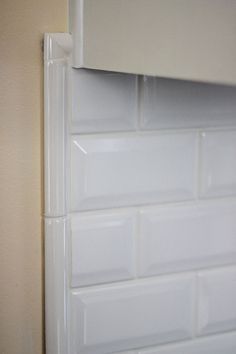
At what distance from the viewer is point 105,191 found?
2.79ft

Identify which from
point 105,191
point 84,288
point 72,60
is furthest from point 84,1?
point 84,288

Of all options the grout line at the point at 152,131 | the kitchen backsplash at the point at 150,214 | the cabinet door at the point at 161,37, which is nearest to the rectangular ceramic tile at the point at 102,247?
the kitchen backsplash at the point at 150,214

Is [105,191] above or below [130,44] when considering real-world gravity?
below

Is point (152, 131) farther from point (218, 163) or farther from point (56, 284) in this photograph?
point (56, 284)

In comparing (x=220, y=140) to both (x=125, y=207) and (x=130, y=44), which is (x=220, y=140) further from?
(x=130, y=44)

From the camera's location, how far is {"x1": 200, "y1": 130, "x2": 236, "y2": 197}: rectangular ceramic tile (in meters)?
0.92

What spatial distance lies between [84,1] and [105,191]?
0.77 ft

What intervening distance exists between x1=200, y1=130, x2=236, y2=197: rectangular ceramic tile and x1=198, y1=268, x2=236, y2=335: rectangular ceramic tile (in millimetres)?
119

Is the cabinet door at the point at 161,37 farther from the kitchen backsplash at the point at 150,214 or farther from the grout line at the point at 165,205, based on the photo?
the grout line at the point at 165,205

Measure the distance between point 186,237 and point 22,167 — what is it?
10.1 inches

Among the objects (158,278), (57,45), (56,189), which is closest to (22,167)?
(56,189)

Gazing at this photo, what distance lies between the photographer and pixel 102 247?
0.86m

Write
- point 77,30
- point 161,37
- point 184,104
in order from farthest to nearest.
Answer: point 184,104
point 77,30
point 161,37

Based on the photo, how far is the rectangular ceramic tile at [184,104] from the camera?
86cm
